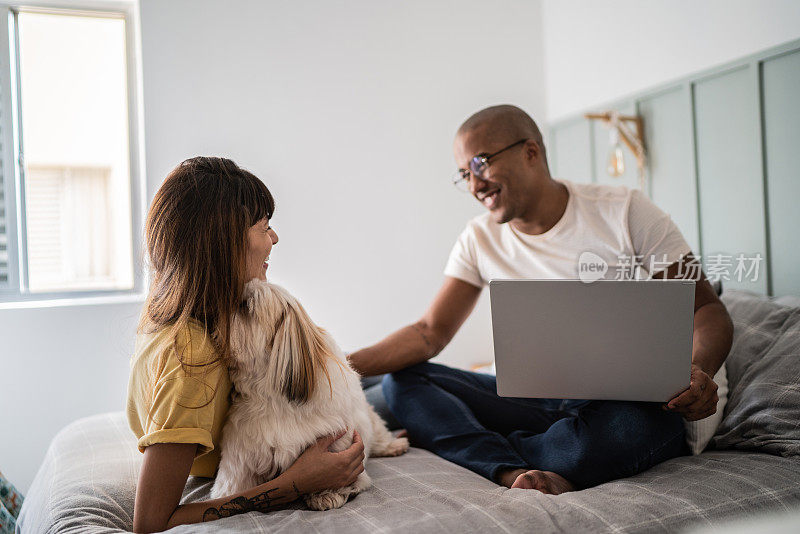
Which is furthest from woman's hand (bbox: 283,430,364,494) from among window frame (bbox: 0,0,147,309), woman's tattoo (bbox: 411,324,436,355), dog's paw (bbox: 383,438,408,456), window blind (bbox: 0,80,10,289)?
window blind (bbox: 0,80,10,289)

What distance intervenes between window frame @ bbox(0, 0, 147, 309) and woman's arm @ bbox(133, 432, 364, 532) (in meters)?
1.79

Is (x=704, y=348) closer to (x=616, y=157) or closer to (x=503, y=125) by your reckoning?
(x=503, y=125)

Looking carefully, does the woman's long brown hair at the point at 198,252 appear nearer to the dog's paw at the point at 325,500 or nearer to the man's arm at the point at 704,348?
the dog's paw at the point at 325,500

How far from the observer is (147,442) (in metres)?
1.02

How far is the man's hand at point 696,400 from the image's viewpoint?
1.27 metres

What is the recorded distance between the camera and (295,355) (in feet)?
3.53

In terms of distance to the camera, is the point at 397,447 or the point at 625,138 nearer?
the point at 397,447

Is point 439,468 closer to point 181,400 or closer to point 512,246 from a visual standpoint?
point 181,400

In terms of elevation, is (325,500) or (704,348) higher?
(704,348)

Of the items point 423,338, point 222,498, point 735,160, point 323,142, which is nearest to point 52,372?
point 323,142

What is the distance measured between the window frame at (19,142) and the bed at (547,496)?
1311mm

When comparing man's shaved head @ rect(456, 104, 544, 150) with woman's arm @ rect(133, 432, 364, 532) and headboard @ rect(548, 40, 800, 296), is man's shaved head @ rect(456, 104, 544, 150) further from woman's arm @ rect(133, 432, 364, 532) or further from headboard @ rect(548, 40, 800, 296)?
woman's arm @ rect(133, 432, 364, 532)

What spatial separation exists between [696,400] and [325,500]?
779 mm

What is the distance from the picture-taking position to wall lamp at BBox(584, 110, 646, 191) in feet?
8.78
